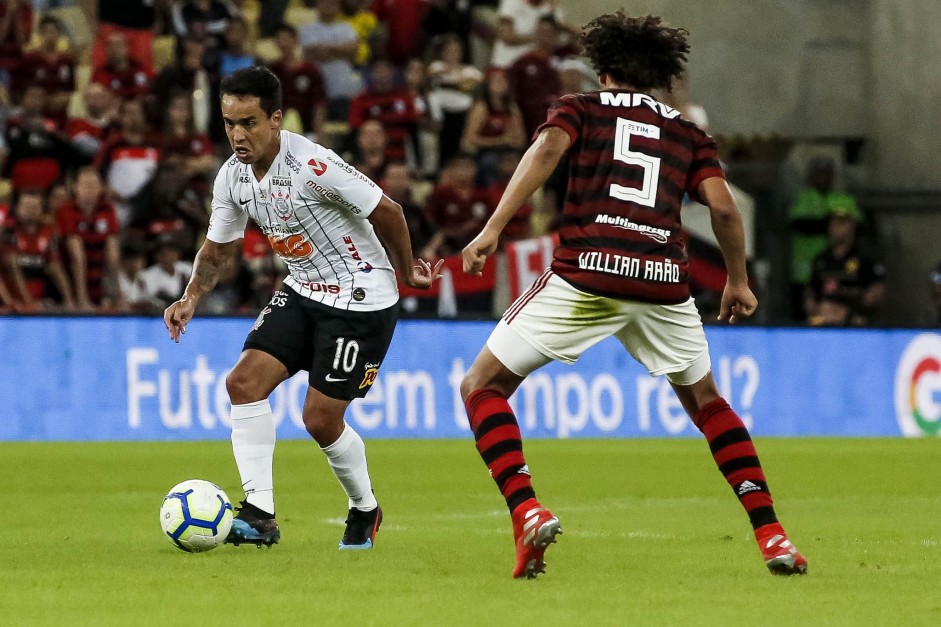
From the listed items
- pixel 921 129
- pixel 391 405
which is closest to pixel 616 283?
pixel 391 405

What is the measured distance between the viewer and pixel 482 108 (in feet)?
59.4

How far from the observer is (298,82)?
1778 cm

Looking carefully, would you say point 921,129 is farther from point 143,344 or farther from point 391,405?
point 143,344

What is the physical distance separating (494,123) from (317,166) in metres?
11.2

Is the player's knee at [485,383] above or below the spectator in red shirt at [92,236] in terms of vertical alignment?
above

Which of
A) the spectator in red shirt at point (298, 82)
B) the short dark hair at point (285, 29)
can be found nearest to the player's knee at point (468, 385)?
the spectator in red shirt at point (298, 82)

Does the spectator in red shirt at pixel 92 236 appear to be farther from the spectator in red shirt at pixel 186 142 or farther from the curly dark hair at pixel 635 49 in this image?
the curly dark hair at pixel 635 49

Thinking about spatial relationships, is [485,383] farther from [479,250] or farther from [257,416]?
[257,416]

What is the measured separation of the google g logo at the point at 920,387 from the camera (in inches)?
619

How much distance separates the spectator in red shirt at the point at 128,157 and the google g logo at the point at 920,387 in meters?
7.60

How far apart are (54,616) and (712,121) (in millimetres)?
17366

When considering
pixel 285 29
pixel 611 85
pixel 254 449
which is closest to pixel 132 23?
pixel 285 29

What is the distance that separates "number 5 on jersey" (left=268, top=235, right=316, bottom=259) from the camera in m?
7.10

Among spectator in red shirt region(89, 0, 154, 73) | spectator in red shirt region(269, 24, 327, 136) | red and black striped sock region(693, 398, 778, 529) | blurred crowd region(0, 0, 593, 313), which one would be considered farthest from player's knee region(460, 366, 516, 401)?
spectator in red shirt region(89, 0, 154, 73)
